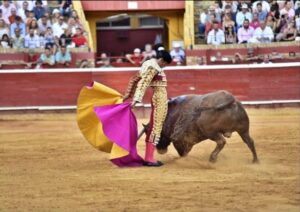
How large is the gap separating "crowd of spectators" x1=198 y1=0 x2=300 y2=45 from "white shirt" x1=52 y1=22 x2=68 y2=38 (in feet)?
8.87

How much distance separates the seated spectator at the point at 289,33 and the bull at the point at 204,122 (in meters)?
6.99

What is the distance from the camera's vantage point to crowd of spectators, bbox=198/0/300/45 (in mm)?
13680

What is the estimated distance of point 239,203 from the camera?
5.11 metres

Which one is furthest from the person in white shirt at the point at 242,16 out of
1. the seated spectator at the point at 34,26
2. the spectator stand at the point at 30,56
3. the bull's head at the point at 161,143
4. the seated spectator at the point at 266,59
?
the bull's head at the point at 161,143

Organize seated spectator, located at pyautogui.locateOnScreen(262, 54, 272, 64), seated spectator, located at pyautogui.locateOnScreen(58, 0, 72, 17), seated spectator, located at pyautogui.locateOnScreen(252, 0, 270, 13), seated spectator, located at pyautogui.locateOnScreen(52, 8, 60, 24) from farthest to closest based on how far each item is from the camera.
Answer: seated spectator, located at pyautogui.locateOnScreen(58, 0, 72, 17), seated spectator, located at pyautogui.locateOnScreen(252, 0, 270, 13), seated spectator, located at pyautogui.locateOnScreen(52, 8, 60, 24), seated spectator, located at pyautogui.locateOnScreen(262, 54, 272, 64)

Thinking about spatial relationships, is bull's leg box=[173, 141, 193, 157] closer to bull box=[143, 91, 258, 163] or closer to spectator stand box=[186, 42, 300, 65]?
bull box=[143, 91, 258, 163]

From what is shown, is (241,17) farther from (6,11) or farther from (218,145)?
(218,145)

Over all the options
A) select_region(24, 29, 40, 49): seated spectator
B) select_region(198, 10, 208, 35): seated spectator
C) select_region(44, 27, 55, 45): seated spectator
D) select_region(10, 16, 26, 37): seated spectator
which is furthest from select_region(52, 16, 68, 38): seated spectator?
select_region(198, 10, 208, 35): seated spectator

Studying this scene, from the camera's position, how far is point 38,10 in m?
14.0

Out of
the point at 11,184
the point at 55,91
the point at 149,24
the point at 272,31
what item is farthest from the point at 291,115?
the point at 149,24

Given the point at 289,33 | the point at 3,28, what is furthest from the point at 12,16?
the point at 289,33

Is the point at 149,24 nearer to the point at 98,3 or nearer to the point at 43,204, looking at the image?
the point at 98,3

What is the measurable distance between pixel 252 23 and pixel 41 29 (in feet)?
13.2

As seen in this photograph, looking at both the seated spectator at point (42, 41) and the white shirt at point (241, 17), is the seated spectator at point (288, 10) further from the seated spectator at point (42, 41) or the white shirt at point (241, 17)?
the seated spectator at point (42, 41)
